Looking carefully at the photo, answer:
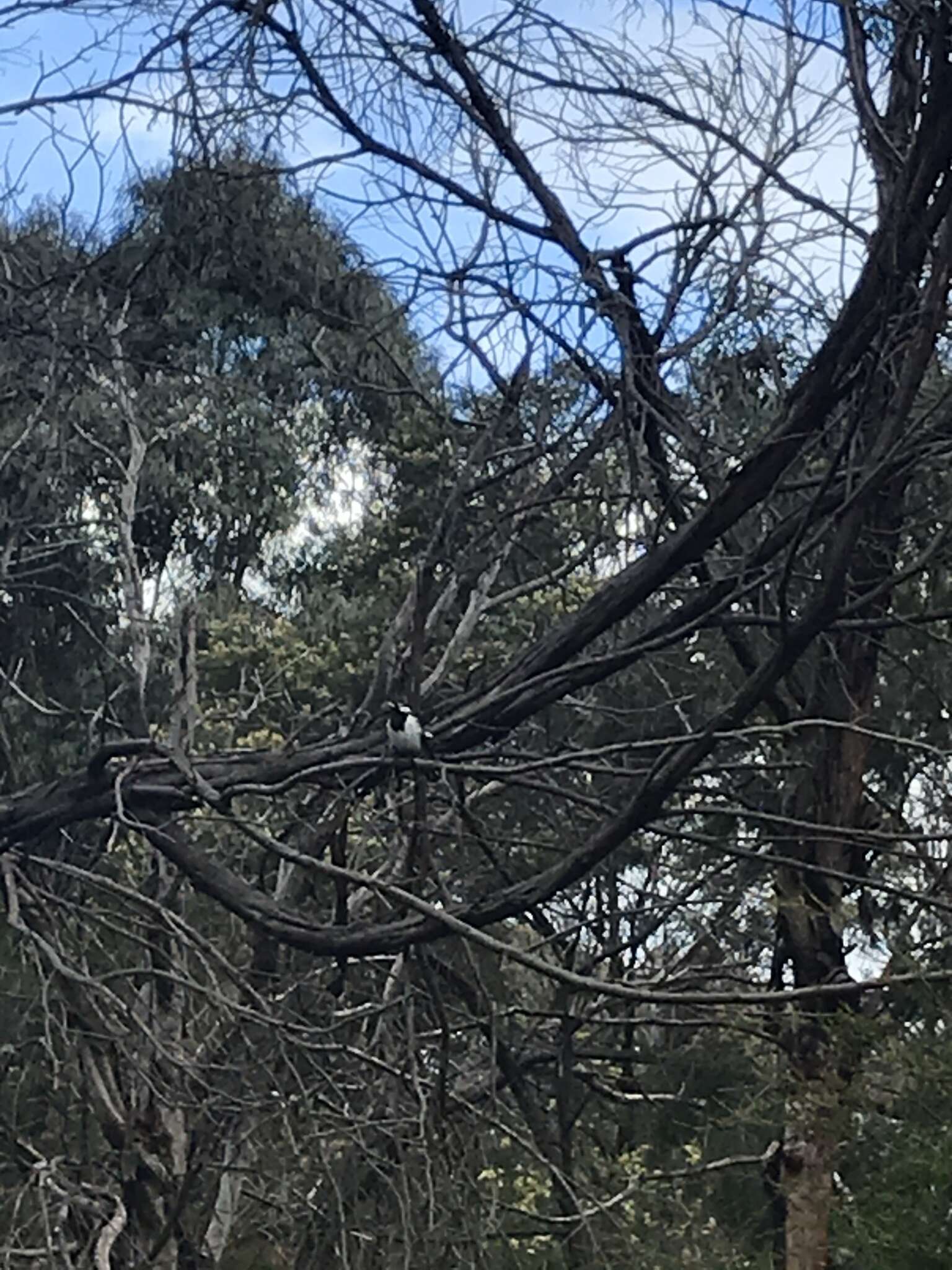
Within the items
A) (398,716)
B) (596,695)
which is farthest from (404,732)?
(596,695)

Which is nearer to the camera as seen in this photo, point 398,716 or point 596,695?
point 398,716

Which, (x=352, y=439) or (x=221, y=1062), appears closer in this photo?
(x=221, y=1062)

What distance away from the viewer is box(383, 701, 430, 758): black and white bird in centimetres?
269

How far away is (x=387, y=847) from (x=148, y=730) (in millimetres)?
1545

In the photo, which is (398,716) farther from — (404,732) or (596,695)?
(596,695)

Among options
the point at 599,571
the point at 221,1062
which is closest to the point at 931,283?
the point at 599,571

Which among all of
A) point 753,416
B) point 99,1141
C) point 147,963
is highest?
point 753,416

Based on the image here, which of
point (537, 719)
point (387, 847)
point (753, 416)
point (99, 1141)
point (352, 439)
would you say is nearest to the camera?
point (753, 416)

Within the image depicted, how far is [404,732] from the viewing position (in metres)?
2.71

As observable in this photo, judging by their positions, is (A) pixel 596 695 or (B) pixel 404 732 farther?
(A) pixel 596 695

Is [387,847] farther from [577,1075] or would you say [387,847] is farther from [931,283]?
[931,283]

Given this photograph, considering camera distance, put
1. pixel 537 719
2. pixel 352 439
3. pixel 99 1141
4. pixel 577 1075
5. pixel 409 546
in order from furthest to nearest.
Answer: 1. pixel 409 546
2. pixel 99 1141
3. pixel 352 439
4. pixel 537 719
5. pixel 577 1075

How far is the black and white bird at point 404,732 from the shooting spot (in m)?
2.69

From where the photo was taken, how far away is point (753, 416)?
12.8 feet
